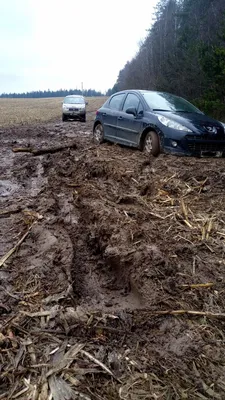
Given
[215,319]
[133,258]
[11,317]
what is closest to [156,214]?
[133,258]

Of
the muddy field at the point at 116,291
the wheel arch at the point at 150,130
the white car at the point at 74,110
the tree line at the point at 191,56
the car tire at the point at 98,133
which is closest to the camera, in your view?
the muddy field at the point at 116,291

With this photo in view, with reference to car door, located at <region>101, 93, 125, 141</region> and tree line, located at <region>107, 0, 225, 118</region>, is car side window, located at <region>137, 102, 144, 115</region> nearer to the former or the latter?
car door, located at <region>101, 93, 125, 141</region>

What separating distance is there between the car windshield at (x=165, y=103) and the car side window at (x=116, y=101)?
0.94 metres

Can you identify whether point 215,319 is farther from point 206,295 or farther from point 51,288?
point 51,288

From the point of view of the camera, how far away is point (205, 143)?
7641 mm

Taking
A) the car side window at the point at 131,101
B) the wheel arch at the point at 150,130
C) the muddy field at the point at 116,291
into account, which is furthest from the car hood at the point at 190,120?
the muddy field at the point at 116,291

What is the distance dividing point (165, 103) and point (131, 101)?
90 centimetres

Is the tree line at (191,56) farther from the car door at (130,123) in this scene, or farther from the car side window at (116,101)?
the car door at (130,123)

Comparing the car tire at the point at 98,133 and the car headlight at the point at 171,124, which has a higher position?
the car headlight at the point at 171,124

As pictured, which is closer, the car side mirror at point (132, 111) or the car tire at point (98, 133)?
the car side mirror at point (132, 111)

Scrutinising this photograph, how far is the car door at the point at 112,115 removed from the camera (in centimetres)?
959

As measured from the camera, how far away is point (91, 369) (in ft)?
7.30

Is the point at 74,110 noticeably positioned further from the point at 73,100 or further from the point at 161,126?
the point at 161,126

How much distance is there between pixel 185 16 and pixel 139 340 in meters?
39.2
